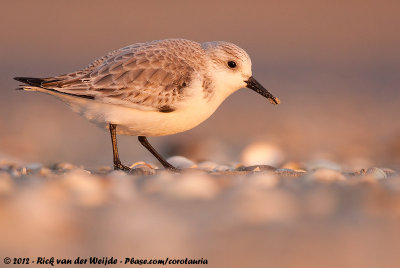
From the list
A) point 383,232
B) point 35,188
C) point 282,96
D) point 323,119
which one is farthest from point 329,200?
point 282,96

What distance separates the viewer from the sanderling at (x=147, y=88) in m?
6.48

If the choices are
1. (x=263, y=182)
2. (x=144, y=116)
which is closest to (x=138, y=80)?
(x=144, y=116)

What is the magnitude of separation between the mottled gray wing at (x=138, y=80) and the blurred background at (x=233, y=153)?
0.80m

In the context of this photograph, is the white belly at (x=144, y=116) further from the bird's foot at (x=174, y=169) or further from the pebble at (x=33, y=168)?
the pebble at (x=33, y=168)

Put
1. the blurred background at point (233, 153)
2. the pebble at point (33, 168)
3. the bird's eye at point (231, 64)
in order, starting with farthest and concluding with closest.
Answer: the bird's eye at point (231, 64)
the pebble at point (33, 168)
the blurred background at point (233, 153)

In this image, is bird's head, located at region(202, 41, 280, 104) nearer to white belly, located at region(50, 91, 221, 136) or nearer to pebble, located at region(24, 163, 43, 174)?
white belly, located at region(50, 91, 221, 136)

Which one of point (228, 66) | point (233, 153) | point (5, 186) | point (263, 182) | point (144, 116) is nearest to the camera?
point (5, 186)

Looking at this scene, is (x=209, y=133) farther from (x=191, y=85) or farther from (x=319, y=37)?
(x=319, y=37)

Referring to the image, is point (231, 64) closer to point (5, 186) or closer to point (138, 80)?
point (138, 80)

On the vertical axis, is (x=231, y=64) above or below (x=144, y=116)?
above

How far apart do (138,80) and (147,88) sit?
4.9 inches

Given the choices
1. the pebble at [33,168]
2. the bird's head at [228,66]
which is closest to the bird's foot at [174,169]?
the bird's head at [228,66]

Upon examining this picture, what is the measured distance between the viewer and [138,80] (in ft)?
21.6

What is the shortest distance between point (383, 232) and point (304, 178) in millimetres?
1296
